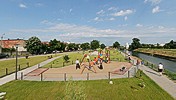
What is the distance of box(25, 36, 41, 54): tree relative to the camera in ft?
232

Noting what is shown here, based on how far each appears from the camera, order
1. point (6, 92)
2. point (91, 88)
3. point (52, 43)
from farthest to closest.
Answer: point (52, 43), point (91, 88), point (6, 92)

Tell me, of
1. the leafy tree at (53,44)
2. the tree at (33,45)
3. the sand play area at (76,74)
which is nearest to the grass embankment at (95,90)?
the sand play area at (76,74)

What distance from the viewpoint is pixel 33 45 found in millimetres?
71562

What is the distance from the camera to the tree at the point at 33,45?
70856 millimetres

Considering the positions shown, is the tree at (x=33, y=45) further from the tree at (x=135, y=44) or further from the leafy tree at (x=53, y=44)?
the tree at (x=135, y=44)

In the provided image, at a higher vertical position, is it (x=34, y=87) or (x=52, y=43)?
(x=52, y=43)

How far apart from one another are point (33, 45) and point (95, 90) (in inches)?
2452

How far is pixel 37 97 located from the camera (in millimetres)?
12938

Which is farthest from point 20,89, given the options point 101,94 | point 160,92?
point 160,92

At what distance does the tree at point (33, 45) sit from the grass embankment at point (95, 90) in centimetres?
5624

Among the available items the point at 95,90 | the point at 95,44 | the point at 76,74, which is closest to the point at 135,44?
the point at 95,44

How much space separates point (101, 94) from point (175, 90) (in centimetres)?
638

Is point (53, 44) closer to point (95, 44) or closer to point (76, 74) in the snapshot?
point (95, 44)

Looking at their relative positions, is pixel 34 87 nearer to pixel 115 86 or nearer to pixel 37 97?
pixel 37 97
